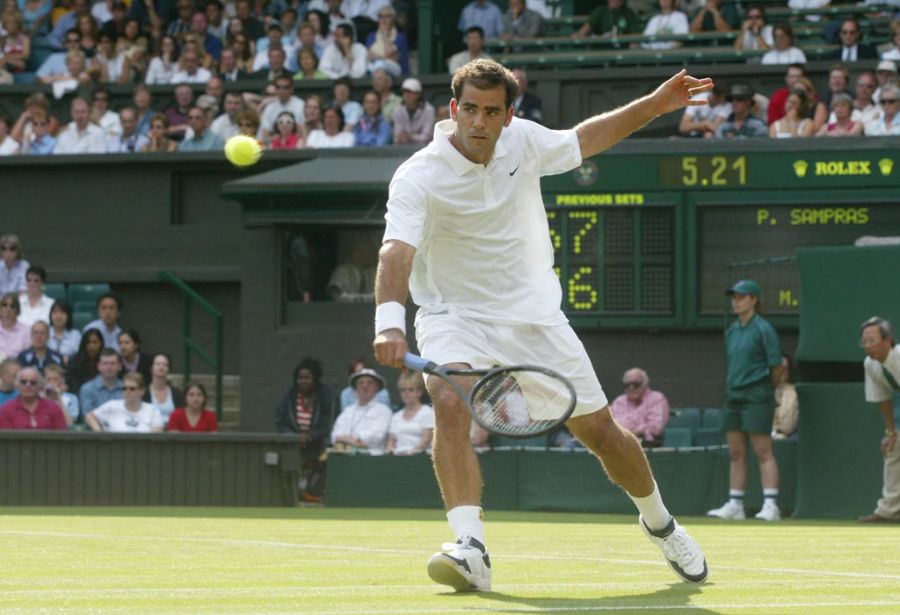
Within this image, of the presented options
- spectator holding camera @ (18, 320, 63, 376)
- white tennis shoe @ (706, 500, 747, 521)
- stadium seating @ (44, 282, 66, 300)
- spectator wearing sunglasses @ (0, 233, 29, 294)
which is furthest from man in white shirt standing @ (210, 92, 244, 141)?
white tennis shoe @ (706, 500, 747, 521)

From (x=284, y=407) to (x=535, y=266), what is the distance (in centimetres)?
1097

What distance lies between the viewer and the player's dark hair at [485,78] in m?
6.68

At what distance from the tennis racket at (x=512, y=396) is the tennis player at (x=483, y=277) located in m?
0.21

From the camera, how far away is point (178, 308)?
69.9ft

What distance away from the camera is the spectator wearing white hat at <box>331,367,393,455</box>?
661 inches

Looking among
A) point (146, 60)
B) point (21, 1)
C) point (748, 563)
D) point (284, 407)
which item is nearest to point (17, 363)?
point (284, 407)

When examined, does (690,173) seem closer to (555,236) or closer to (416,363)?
(555,236)

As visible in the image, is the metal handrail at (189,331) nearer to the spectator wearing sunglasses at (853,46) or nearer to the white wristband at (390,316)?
the spectator wearing sunglasses at (853,46)

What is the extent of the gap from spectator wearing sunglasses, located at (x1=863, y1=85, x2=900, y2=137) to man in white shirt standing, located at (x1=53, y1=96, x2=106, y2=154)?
8887 millimetres

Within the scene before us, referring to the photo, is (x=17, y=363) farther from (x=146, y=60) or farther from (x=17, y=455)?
(x=146, y=60)

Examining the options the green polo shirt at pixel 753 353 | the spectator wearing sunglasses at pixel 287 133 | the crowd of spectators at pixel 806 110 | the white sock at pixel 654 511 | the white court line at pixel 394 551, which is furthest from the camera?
the spectator wearing sunglasses at pixel 287 133

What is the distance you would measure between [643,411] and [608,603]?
1020cm

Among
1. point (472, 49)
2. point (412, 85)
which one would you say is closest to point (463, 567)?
point (412, 85)

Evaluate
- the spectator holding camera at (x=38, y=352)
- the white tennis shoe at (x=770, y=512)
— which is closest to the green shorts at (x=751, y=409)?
the white tennis shoe at (x=770, y=512)
